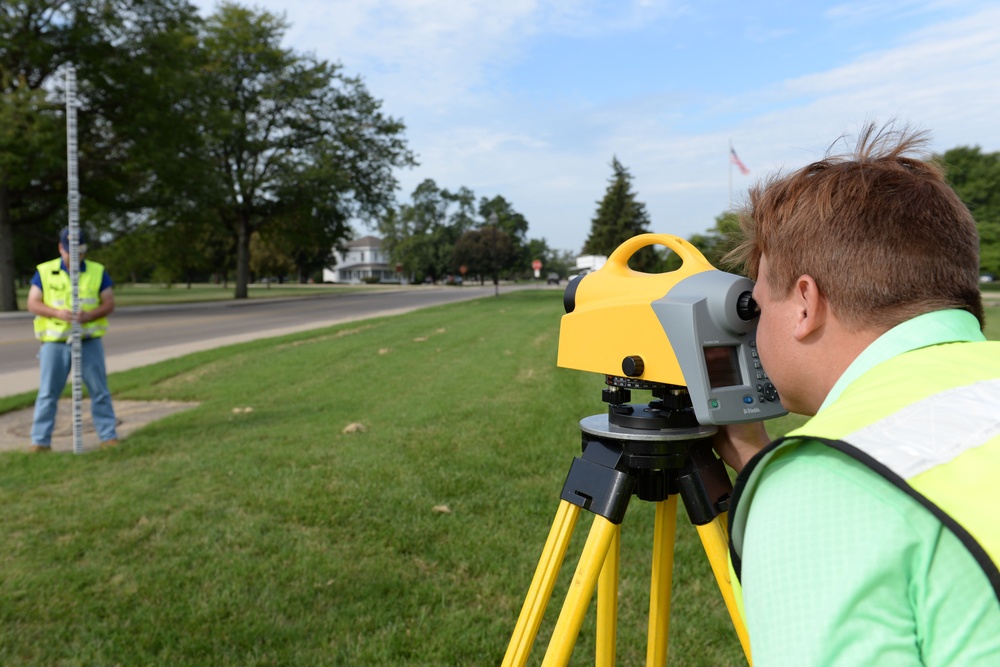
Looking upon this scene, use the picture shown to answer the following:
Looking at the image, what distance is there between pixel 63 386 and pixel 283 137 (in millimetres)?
36692

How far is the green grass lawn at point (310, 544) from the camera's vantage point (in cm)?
306

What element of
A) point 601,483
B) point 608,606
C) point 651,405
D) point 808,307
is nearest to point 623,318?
point 651,405

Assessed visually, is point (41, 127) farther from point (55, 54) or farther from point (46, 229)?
point (46, 229)

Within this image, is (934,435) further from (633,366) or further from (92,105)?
(92,105)

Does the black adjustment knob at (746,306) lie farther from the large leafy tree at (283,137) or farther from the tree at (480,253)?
the tree at (480,253)

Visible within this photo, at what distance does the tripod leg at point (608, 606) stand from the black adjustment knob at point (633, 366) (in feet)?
1.62

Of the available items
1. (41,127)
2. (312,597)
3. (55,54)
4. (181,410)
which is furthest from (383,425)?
(55,54)

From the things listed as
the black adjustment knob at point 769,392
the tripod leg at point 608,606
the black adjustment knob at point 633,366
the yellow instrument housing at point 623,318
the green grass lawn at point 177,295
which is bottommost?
the green grass lawn at point 177,295

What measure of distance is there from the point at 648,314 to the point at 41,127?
2624 centimetres

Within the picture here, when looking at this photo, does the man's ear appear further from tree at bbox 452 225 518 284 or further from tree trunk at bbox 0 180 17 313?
tree at bbox 452 225 518 284

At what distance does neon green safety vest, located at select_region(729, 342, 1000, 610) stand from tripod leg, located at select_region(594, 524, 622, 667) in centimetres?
96

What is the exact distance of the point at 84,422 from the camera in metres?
7.49

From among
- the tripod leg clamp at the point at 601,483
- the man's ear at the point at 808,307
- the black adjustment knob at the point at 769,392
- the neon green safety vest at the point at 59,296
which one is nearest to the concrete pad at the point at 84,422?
the neon green safety vest at the point at 59,296

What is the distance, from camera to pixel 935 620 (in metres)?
0.74
